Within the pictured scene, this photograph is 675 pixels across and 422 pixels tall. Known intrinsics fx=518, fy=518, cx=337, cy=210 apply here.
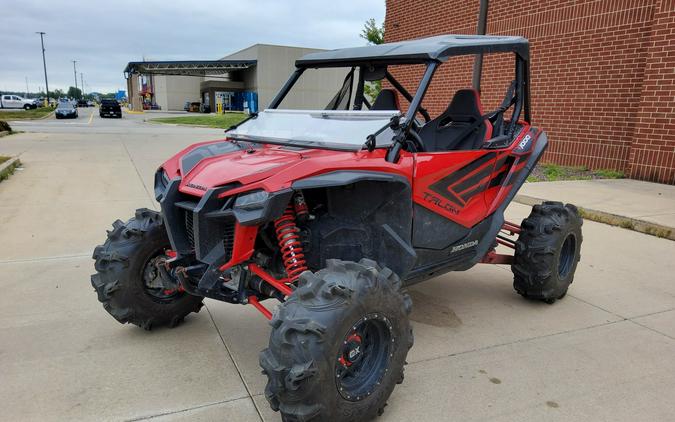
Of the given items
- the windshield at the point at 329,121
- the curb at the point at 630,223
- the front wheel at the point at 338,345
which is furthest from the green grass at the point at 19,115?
the front wheel at the point at 338,345

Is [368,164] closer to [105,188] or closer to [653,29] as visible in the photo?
[105,188]

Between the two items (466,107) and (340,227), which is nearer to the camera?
(340,227)

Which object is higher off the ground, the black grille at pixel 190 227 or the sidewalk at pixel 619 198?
the black grille at pixel 190 227

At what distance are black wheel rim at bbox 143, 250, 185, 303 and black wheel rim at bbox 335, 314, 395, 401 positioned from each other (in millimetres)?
1431

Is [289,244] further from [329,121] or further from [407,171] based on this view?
[329,121]

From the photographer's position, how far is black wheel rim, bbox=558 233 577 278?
444 centimetres

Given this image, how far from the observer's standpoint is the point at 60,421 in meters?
2.66

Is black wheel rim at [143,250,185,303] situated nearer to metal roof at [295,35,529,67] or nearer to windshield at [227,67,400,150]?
windshield at [227,67,400,150]

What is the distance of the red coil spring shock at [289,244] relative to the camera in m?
2.90

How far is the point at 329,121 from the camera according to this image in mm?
3494

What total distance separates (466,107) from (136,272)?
111 inches

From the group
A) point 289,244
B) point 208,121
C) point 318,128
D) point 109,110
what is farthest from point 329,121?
point 109,110

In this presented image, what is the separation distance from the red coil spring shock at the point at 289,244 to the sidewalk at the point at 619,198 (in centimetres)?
532

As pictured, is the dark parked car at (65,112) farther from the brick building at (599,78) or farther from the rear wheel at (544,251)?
the rear wheel at (544,251)
